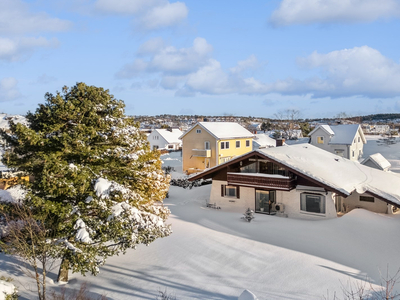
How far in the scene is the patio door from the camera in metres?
23.5

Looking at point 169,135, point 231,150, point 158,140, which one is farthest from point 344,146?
point 158,140

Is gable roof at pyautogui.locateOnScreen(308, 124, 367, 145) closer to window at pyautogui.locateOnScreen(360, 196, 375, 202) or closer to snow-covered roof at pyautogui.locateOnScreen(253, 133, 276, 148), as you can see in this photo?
snow-covered roof at pyautogui.locateOnScreen(253, 133, 276, 148)

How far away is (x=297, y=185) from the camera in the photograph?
2269 cm

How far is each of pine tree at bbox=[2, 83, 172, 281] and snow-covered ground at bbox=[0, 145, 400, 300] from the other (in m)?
1.93

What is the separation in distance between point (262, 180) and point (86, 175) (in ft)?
46.2

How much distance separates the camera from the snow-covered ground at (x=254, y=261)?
12984 millimetres

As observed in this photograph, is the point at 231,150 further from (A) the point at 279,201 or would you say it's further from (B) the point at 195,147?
(A) the point at 279,201

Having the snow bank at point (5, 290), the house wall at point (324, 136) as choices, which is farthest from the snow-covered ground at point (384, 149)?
the snow bank at point (5, 290)

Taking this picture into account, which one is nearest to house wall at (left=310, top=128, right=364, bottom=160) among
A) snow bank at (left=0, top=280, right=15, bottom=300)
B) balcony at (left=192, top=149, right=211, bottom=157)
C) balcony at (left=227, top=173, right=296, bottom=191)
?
balcony at (left=192, top=149, right=211, bottom=157)

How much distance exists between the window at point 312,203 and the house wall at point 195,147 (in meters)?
22.9

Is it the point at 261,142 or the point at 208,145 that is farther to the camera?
the point at 261,142

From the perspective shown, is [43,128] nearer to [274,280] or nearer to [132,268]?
[132,268]

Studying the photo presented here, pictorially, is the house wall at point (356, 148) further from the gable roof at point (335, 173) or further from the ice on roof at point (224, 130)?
the gable roof at point (335, 173)

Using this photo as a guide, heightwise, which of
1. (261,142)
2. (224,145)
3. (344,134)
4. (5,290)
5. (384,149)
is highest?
(344,134)
